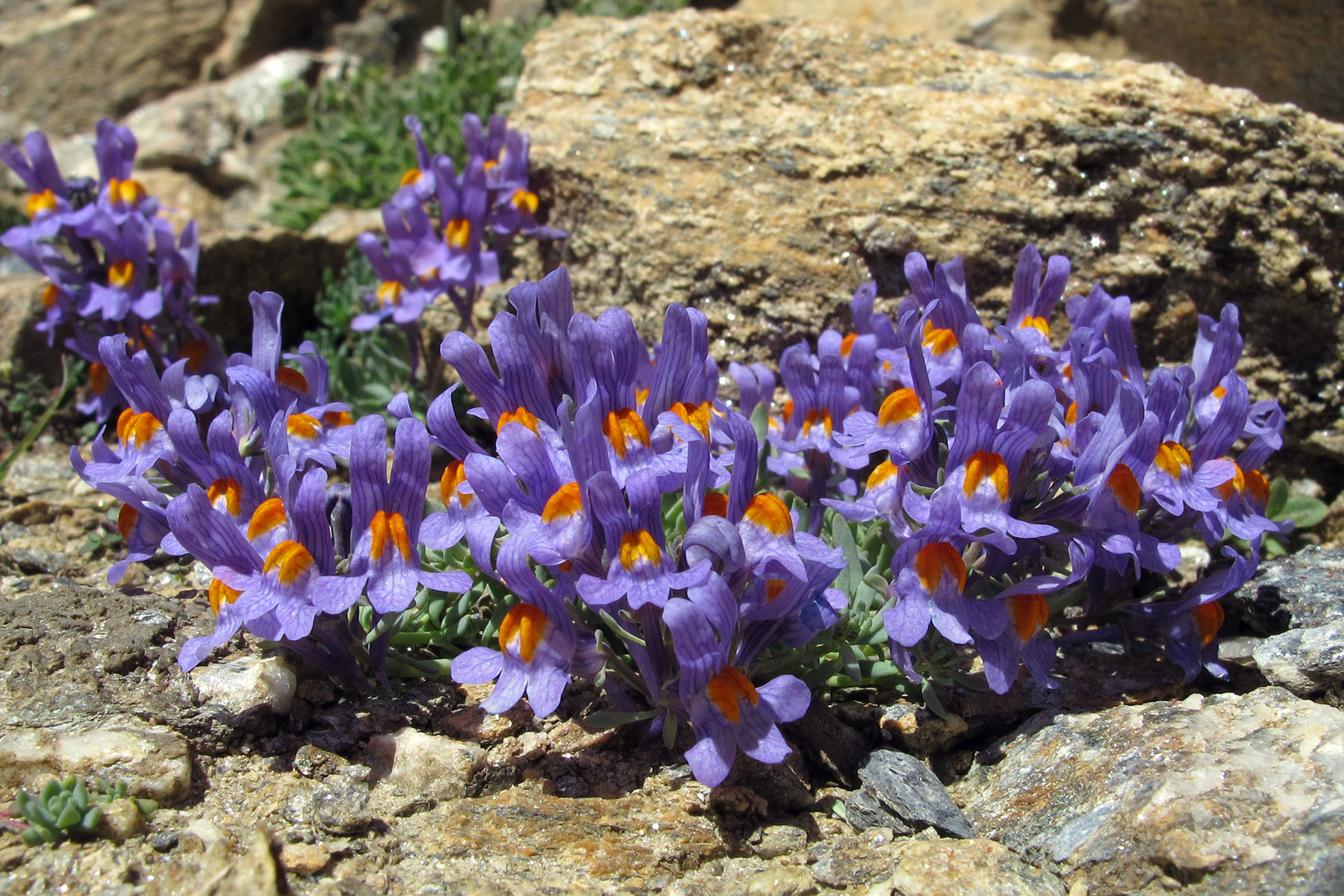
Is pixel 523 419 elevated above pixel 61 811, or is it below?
above

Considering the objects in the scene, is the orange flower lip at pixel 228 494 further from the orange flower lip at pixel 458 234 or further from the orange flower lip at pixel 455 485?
the orange flower lip at pixel 458 234

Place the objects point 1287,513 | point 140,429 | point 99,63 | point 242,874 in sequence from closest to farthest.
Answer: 1. point 242,874
2. point 140,429
3. point 1287,513
4. point 99,63

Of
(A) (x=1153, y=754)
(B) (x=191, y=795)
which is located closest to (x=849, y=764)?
(A) (x=1153, y=754)

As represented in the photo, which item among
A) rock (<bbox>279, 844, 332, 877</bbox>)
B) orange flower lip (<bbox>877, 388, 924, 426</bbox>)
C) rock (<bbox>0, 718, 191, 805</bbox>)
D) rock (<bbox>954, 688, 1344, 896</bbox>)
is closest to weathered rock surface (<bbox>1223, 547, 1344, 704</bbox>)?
rock (<bbox>954, 688, 1344, 896</bbox>)

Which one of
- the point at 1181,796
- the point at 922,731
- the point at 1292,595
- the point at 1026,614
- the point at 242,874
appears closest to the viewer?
the point at 242,874

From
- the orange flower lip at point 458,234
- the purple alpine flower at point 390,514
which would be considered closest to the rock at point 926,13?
the orange flower lip at point 458,234

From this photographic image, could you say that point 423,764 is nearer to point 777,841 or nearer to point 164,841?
point 164,841

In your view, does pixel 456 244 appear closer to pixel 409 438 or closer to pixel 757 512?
pixel 409 438

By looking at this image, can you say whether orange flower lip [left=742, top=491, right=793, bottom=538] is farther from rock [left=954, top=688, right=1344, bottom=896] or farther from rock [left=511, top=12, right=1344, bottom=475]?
rock [left=511, top=12, right=1344, bottom=475]

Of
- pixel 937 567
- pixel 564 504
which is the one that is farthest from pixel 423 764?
pixel 937 567
